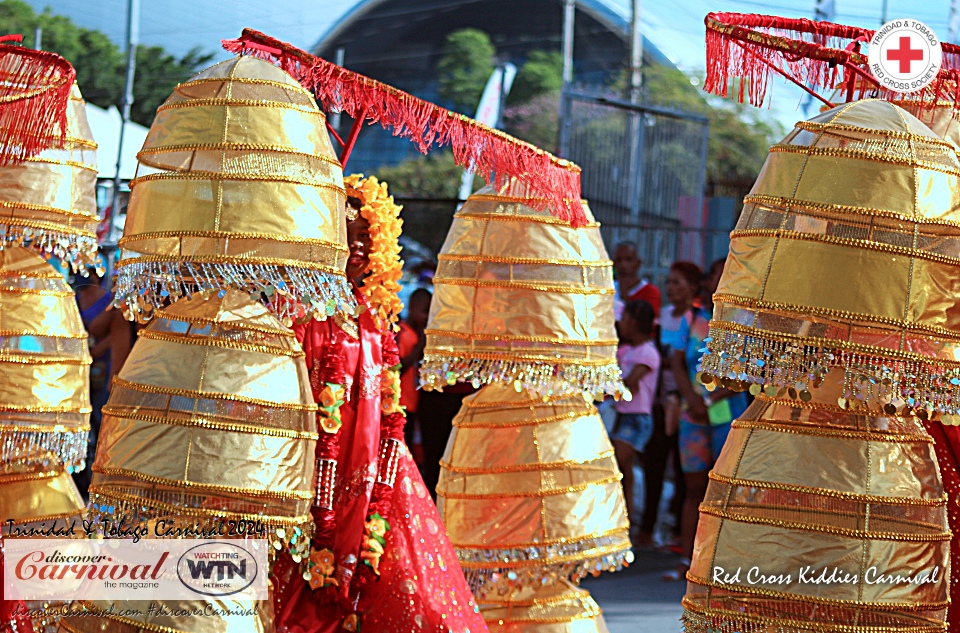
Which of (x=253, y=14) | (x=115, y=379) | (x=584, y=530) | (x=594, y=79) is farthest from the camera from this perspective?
(x=594, y=79)

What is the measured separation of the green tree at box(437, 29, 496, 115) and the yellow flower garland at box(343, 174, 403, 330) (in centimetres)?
869

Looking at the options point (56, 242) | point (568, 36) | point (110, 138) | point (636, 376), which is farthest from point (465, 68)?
point (56, 242)

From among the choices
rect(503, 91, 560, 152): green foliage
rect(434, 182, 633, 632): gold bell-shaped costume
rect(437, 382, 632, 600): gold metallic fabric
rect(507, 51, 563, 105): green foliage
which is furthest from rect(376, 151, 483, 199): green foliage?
rect(437, 382, 632, 600): gold metallic fabric

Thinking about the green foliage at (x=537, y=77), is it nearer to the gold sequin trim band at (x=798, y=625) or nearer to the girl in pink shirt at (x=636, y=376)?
the girl in pink shirt at (x=636, y=376)

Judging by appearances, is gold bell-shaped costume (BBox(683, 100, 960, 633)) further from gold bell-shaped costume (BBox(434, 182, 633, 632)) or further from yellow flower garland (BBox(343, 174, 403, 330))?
yellow flower garland (BBox(343, 174, 403, 330))

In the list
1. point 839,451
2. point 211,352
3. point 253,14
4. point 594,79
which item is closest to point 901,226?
point 839,451

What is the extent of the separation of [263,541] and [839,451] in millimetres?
1550

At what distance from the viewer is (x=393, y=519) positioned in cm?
435

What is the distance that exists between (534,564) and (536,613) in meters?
0.21

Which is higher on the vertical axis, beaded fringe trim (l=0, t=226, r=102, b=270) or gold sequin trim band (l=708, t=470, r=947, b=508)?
beaded fringe trim (l=0, t=226, r=102, b=270)

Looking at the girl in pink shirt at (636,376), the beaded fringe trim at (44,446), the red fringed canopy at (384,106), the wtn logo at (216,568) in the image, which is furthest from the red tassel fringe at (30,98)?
the girl in pink shirt at (636,376)

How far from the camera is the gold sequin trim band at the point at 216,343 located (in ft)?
10.5

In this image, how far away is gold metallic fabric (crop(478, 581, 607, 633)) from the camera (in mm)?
4723

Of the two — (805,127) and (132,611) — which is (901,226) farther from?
(132,611)
